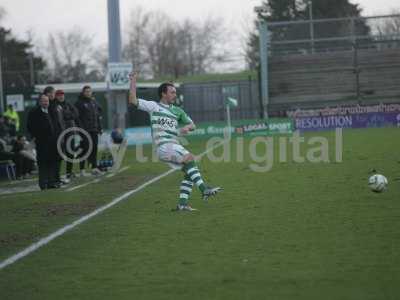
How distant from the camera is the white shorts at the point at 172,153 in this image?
39.3 ft

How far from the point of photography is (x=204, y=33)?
83438mm

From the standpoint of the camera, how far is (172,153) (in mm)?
12016


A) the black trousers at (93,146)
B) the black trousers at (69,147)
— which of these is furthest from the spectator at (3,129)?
the black trousers at (69,147)

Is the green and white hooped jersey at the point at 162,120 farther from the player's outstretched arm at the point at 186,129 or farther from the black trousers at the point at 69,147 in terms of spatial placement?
the black trousers at the point at 69,147

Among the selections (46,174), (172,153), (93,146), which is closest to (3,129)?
(93,146)

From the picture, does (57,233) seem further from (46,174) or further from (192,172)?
(46,174)

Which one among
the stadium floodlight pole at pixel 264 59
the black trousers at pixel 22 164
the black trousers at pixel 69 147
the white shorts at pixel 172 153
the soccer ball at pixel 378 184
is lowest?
the black trousers at pixel 22 164

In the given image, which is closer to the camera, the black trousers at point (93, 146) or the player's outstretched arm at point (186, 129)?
the player's outstretched arm at point (186, 129)

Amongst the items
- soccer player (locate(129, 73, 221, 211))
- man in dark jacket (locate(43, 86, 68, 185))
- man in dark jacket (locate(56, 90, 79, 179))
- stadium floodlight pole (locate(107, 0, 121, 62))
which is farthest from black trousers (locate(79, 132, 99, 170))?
soccer player (locate(129, 73, 221, 211))

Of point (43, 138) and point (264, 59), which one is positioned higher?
point (264, 59)

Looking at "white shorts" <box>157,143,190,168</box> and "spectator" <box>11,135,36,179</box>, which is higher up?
"white shorts" <box>157,143,190,168</box>

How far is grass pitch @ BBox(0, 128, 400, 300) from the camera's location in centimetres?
694

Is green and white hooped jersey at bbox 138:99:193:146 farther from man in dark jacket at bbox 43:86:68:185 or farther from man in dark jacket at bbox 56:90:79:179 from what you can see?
man in dark jacket at bbox 56:90:79:179

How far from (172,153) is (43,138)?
5959mm
